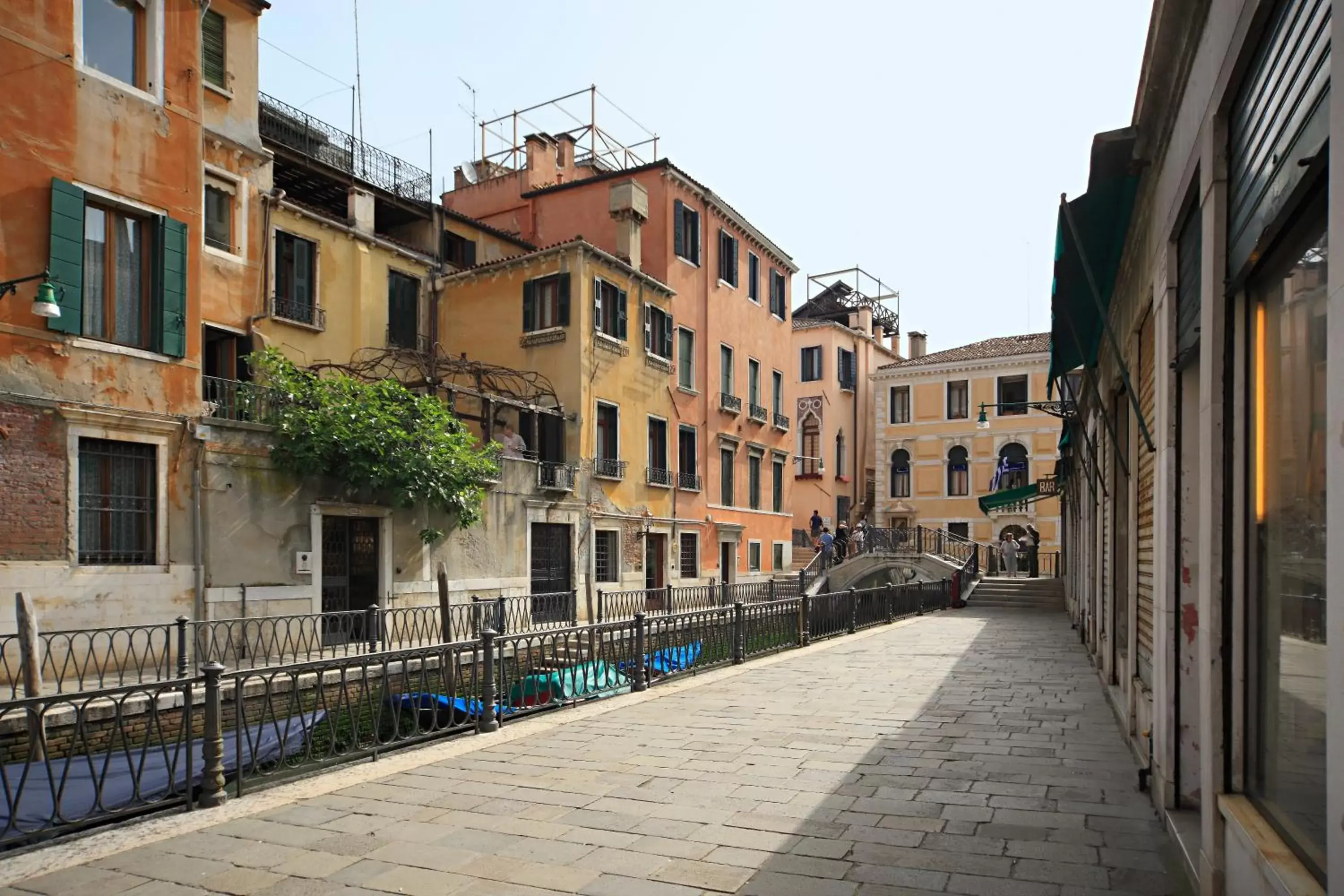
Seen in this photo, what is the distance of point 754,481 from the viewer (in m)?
32.6

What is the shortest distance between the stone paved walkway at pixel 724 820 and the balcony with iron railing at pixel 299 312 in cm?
1324

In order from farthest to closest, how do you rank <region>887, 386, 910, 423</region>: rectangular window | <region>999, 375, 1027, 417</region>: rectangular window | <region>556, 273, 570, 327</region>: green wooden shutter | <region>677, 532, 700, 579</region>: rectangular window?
1. <region>887, 386, 910, 423</region>: rectangular window
2. <region>999, 375, 1027, 417</region>: rectangular window
3. <region>677, 532, 700, 579</region>: rectangular window
4. <region>556, 273, 570, 327</region>: green wooden shutter

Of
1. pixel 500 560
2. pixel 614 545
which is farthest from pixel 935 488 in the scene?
pixel 500 560

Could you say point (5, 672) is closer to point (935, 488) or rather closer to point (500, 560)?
point (500, 560)

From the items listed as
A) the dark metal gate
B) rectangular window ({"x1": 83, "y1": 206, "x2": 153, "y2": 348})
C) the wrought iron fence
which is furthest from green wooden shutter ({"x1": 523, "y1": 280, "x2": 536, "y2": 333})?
rectangular window ({"x1": 83, "y1": 206, "x2": 153, "y2": 348})

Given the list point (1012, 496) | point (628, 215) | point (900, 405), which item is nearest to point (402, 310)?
point (628, 215)

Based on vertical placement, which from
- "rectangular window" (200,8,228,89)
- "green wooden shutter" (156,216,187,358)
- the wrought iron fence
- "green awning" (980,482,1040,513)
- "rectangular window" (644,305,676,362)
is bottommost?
the wrought iron fence

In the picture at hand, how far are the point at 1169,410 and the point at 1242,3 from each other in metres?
2.43

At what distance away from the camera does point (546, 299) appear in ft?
79.8

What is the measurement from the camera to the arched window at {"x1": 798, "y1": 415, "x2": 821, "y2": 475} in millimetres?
43000

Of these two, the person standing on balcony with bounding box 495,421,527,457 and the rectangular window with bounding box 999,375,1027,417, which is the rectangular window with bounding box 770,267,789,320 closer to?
the rectangular window with bounding box 999,375,1027,417

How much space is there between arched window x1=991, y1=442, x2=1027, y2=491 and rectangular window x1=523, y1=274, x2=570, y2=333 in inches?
919

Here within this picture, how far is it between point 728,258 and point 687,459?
6962 mm

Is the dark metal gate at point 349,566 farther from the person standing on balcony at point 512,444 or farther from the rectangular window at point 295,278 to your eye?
the rectangular window at point 295,278
